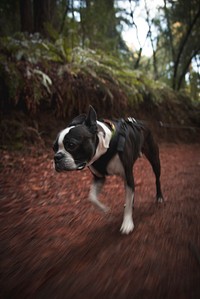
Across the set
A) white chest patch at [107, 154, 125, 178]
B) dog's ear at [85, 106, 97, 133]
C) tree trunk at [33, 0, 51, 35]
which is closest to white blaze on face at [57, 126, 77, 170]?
dog's ear at [85, 106, 97, 133]

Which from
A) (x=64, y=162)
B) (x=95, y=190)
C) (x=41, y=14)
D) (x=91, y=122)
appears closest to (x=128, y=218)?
(x=95, y=190)

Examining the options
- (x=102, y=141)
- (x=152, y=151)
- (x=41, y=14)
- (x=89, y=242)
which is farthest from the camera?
(x=41, y=14)

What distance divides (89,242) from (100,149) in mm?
1159

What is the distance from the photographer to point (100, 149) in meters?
3.04

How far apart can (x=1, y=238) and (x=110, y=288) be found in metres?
1.58

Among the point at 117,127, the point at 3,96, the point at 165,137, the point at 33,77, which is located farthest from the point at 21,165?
the point at 165,137

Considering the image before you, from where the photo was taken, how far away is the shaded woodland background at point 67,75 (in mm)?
6289

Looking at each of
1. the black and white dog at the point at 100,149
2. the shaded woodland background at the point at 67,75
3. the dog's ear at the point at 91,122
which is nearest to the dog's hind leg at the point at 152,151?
the black and white dog at the point at 100,149

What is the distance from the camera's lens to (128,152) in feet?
10.5

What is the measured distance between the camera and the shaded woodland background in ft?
20.6

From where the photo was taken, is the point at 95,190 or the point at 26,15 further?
the point at 26,15

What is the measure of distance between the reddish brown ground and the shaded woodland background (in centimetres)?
199

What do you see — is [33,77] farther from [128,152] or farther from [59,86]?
[128,152]

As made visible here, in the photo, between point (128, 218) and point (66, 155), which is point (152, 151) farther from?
point (66, 155)
